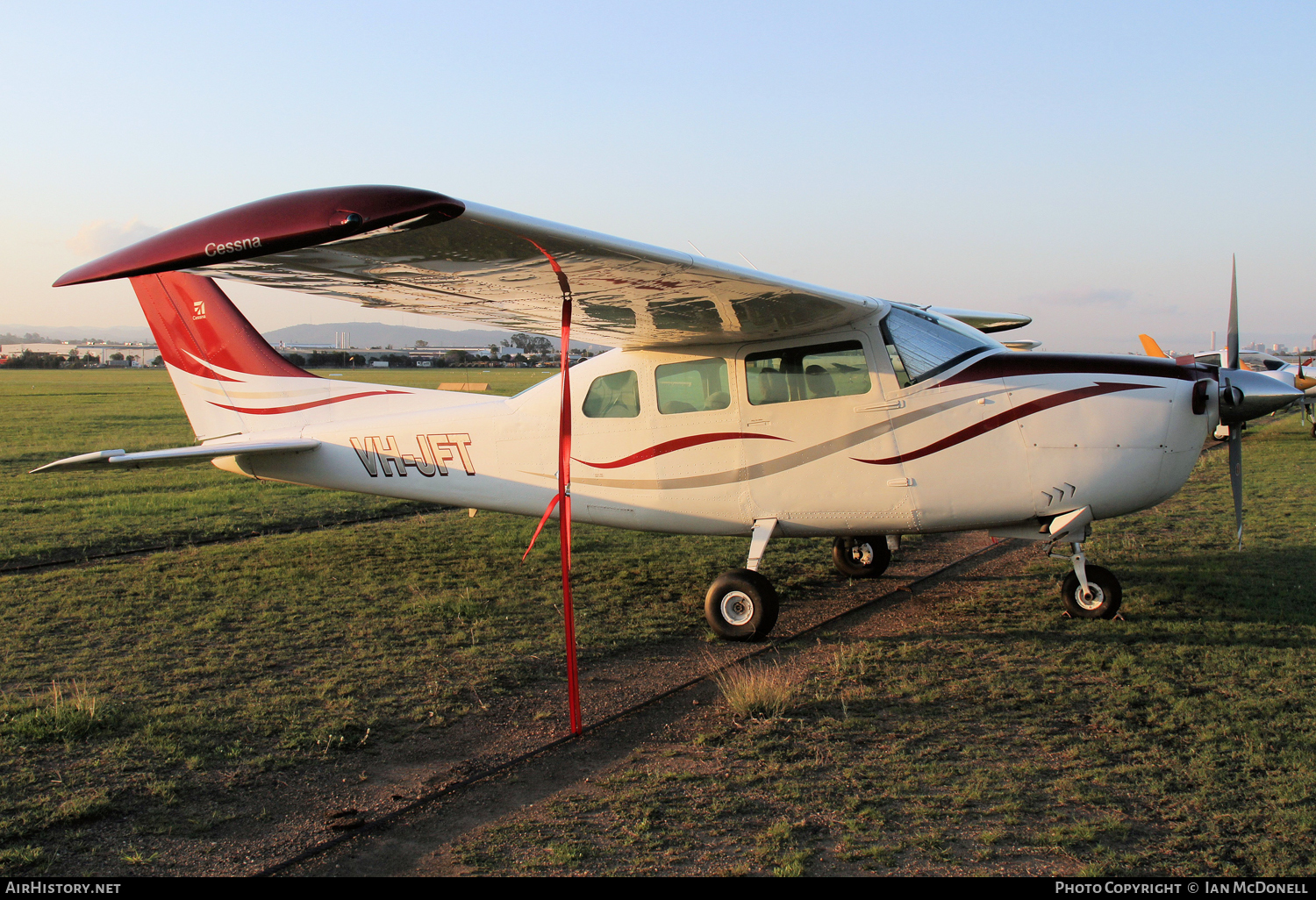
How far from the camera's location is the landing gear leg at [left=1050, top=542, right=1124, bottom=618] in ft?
20.9

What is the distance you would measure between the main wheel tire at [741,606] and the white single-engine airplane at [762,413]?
0.05 feet

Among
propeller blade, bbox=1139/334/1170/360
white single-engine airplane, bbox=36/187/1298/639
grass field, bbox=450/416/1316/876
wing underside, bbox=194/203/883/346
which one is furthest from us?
propeller blade, bbox=1139/334/1170/360

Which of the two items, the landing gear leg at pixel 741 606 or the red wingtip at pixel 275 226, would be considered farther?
the landing gear leg at pixel 741 606

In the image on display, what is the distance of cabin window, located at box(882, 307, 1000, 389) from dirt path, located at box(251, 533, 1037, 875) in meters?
1.97

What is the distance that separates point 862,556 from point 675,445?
255cm

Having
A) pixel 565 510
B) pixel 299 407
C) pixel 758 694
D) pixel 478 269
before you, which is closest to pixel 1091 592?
pixel 758 694

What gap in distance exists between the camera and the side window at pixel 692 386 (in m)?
6.71

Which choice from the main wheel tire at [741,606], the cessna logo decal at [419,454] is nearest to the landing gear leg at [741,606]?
the main wheel tire at [741,606]

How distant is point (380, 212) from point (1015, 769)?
3769 mm

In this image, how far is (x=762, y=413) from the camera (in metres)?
6.51

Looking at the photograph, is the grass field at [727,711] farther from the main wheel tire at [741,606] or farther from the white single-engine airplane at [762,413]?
the white single-engine airplane at [762,413]

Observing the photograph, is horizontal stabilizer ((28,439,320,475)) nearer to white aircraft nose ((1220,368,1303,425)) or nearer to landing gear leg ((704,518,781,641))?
landing gear leg ((704,518,781,641))

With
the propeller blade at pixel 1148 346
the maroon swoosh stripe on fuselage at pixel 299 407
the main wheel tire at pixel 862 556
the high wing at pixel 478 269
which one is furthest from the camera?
the propeller blade at pixel 1148 346

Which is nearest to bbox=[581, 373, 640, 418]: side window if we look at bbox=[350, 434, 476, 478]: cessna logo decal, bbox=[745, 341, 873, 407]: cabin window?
bbox=[745, 341, 873, 407]: cabin window
